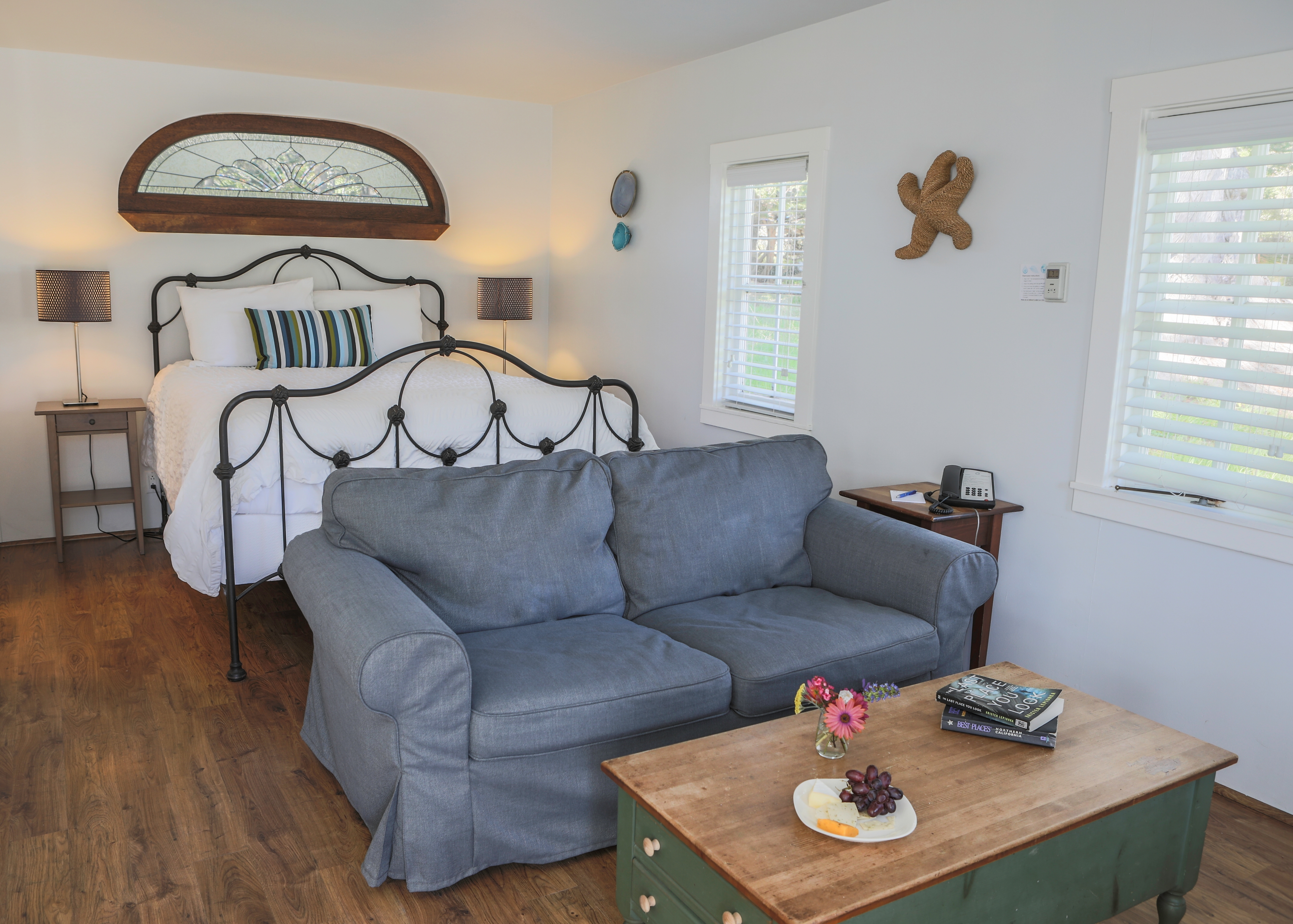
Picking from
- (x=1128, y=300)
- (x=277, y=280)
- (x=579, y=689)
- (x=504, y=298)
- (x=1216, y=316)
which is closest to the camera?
(x=579, y=689)

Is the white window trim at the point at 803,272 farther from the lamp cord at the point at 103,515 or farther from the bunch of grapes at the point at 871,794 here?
the lamp cord at the point at 103,515

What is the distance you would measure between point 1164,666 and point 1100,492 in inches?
21.2

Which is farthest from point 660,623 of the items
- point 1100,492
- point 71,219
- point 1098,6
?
point 71,219

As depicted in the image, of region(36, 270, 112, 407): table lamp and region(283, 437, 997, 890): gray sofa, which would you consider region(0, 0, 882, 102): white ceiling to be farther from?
region(283, 437, 997, 890): gray sofa

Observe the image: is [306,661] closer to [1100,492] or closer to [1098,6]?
[1100,492]

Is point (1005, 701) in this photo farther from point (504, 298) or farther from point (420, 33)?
point (504, 298)

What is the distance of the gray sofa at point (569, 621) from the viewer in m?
2.11

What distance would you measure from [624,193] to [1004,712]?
3.92 meters

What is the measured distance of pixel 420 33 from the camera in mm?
4277

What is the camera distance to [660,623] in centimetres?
270

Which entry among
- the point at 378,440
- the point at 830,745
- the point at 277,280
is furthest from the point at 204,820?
the point at 277,280

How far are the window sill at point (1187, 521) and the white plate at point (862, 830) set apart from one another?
148 centimetres

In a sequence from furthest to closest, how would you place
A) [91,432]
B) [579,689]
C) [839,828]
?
1. [91,432]
2. [579,689]
3. [839,828]

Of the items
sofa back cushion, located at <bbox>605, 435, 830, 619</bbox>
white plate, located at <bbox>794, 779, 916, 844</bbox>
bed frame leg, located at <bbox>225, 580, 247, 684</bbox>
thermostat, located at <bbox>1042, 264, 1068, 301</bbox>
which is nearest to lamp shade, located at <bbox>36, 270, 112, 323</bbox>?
bed frame leg, located at <bbox>225, 580, 247, 684</bbox>
